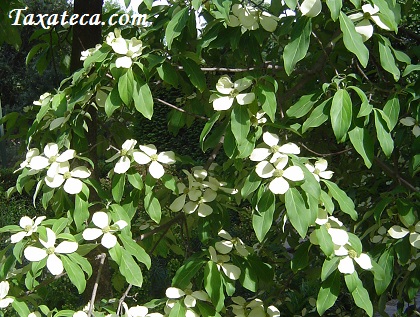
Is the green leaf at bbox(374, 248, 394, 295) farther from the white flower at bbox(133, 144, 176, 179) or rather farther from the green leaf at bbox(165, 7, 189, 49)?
the green leaf at bbox(165, 7, 189, 49)

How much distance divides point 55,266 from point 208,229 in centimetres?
41

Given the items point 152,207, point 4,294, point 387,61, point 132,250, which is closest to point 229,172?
point 152,207

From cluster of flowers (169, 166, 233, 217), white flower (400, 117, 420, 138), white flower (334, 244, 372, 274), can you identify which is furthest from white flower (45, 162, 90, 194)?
white flower (400, 117, 420, 138)

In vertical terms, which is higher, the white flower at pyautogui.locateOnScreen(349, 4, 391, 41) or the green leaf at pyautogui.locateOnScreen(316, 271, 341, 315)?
the white flower at pyautogui.locateOnScreen(349, 4, 391, 41)

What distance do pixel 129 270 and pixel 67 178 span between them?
253mm

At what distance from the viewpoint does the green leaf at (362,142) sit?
3.82ft

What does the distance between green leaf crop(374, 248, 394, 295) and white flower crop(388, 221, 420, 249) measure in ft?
0.16

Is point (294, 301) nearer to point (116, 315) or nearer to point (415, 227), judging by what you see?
point (415, 227)

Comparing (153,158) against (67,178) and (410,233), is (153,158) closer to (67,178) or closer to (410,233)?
(67,178)

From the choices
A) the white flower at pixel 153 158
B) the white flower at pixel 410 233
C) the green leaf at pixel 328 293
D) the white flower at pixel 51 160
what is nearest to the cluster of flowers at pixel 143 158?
the white flower at pixel 153 158

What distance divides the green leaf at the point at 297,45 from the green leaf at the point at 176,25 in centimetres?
25

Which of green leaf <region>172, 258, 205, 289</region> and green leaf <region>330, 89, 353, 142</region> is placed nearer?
green leaf <region>330, 89, 353, 142</region>

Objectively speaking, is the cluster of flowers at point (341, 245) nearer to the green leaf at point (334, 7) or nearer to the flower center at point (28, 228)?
the green leaf at point (334, 7)

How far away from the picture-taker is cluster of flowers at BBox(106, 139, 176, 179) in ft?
4.25
